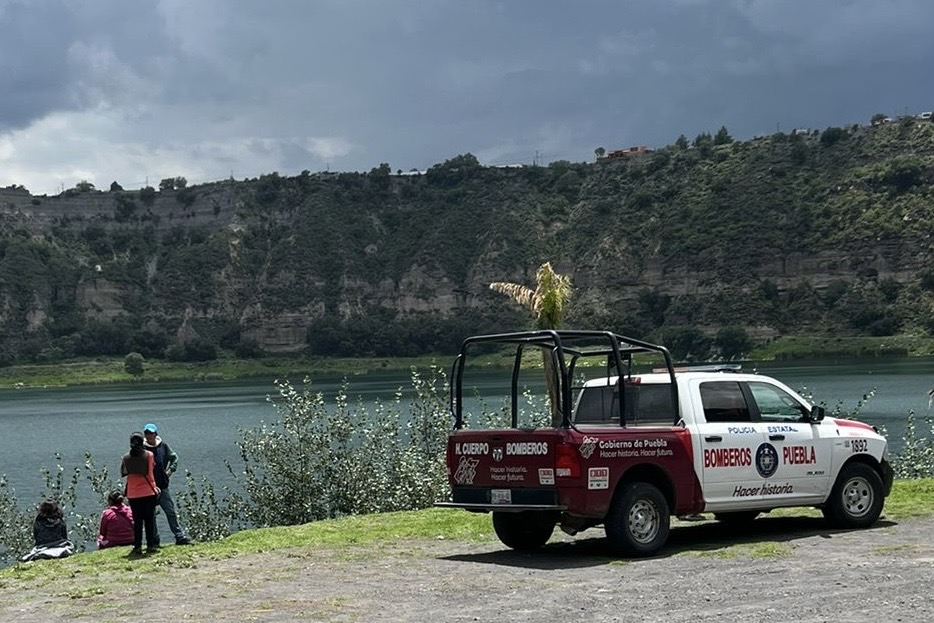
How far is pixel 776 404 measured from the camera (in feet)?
50.6

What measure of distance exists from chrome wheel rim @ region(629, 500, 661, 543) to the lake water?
1539 cm

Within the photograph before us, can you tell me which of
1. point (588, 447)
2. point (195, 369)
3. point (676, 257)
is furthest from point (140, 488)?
point (195, 369)

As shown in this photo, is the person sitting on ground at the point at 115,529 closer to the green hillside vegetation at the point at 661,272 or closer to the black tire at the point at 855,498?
the black tire at the point at 855,498

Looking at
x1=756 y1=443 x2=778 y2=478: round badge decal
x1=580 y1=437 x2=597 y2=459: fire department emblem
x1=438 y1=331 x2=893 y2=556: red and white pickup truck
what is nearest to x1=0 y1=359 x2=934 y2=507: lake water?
x1=438 y1=331 x2=893 y2=556: red and white pickup truck

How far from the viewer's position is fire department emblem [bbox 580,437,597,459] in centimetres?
1359

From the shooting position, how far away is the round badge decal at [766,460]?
48.8 ft

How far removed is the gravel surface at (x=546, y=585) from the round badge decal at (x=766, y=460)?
0.76m

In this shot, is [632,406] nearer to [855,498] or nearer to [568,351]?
[568,351]

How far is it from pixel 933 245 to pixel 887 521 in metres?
129

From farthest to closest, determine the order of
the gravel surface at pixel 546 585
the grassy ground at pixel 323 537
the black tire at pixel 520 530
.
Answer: the black tire at pixel 520 530 → the grassy ground at pixel 323 537 → the gravel surface at pixel 546 585

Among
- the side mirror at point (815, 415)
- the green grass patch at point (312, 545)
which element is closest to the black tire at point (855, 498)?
the side mirror at point (815, 415)

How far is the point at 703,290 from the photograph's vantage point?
151 metres

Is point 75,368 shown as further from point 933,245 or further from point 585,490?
point 585,490

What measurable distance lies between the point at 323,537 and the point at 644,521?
15.0ft
